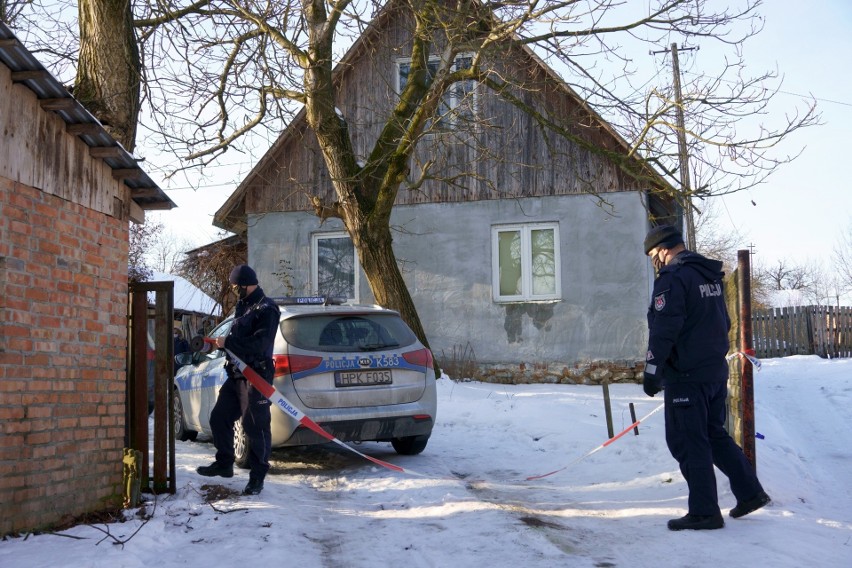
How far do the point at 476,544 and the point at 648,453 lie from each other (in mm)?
3384

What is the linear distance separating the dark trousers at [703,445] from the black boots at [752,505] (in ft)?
0.09

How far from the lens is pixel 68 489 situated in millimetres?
5301

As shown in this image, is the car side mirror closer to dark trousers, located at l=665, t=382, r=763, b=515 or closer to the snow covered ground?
the snow covered ground

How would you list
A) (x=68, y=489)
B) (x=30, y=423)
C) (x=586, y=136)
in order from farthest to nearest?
(x=586, y=136), (x=68, y=489), (x=30, y=423)

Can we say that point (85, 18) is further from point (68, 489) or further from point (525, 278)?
point (525, 278)

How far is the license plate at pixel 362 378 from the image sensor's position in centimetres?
752

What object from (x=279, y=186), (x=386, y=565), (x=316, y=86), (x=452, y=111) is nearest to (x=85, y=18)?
(x=316, y=86)

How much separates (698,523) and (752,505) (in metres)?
0.42

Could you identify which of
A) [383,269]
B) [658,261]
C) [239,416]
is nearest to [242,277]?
[239,416]

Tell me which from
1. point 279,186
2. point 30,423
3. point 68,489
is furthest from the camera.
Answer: point 279,186

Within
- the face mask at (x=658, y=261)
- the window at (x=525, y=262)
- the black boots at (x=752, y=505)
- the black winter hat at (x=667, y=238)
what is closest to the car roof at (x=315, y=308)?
the face mask at (x=658, y=261)

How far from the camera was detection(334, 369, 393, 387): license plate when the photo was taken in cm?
752

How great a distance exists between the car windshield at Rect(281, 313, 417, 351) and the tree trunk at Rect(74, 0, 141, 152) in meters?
2.20

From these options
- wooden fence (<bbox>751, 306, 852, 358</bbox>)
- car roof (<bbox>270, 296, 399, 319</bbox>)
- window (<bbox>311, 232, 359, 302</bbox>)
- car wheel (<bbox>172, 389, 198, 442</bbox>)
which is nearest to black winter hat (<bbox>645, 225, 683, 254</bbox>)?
car roof (<bbox>270, 296, 399, 319</bbox>)
